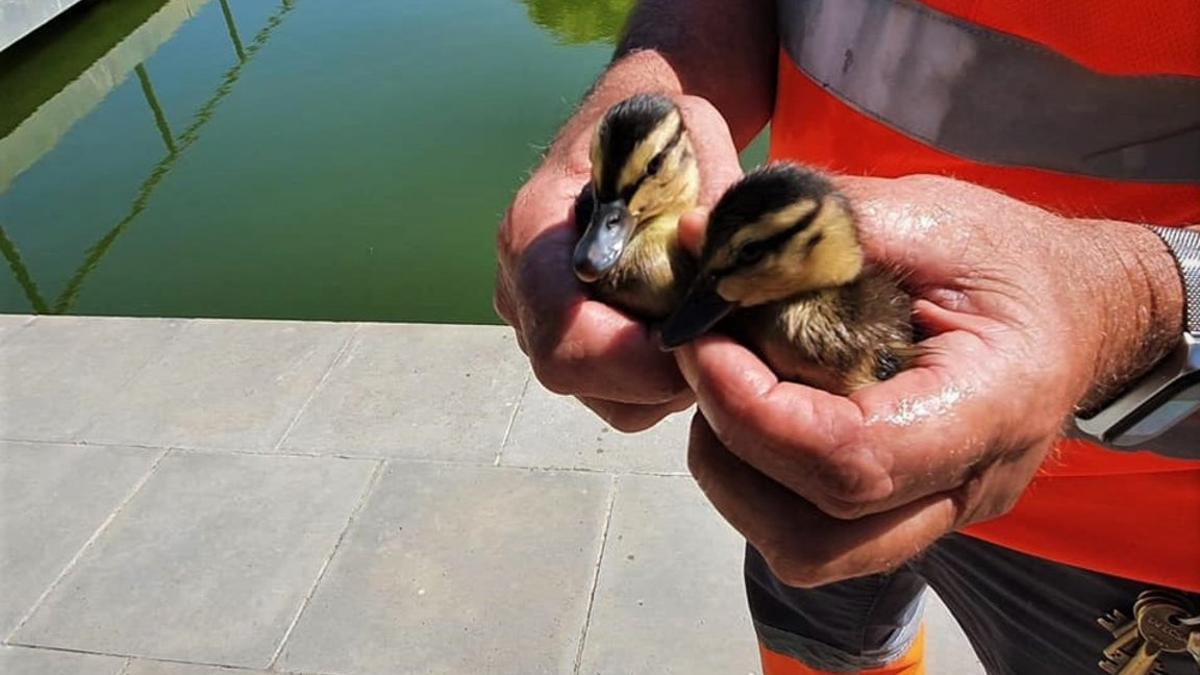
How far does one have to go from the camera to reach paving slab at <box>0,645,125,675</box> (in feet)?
10.0

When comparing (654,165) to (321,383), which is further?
(321,383)

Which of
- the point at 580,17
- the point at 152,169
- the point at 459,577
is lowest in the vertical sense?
the point at 152,169

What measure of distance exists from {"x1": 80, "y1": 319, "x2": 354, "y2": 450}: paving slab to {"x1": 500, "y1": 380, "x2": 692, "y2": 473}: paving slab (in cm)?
93

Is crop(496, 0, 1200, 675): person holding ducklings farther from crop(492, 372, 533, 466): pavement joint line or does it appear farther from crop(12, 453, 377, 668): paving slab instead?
crop(492, 372, 533, 466): pavement joint line

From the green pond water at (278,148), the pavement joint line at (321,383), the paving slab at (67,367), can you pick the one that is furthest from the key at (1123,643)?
the green pond water at (278,148)

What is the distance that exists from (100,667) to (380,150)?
430 cm

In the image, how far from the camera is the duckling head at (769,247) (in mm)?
1086

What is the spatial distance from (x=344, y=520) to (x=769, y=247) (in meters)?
2.68

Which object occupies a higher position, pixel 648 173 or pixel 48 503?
pixel 648 173

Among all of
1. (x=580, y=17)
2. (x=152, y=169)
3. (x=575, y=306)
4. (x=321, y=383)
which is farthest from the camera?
(x=580, y=17)

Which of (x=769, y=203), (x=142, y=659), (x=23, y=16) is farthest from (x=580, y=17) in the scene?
(x=769, y=203)

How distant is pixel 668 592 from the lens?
122 inches

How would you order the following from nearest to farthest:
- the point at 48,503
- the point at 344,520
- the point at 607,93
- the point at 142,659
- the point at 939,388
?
1. the point at 939,388
2. the point at 607,93
3. the point at 142,659
4. the point at 344,520
5. the point at 48,503

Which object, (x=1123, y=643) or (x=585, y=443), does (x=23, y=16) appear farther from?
(x=1123, y=643)
